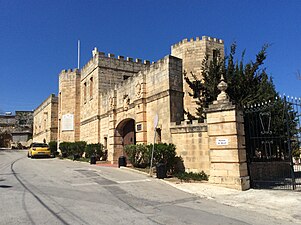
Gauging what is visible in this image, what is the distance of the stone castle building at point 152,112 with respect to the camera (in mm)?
9312

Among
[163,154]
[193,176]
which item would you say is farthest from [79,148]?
[193,176]

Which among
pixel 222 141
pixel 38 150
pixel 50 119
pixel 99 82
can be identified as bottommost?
pixel 38 150

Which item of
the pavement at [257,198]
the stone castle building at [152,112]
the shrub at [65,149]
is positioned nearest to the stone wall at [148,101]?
the stone castle building at [152,112]

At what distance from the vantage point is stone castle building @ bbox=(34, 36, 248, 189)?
931 centimetres

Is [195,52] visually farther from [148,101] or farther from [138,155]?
[138,155]

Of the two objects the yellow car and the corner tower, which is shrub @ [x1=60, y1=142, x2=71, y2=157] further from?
the corner tower

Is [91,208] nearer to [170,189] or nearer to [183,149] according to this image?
[170,189]

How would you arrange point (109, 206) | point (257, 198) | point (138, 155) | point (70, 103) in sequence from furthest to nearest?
point (70, 103), point (138, 155), point (257, 198), point (109, 206)

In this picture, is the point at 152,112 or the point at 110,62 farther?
the point at 110,62

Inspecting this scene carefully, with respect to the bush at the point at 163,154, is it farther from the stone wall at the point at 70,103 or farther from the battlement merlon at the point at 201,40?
the stone wall at the point at 70,103

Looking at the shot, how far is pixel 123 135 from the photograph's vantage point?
62.3 feet

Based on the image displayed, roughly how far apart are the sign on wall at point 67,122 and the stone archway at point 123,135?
11334mm

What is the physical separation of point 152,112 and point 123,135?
532cm

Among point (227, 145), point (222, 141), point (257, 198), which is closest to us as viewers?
point (257, 198)
